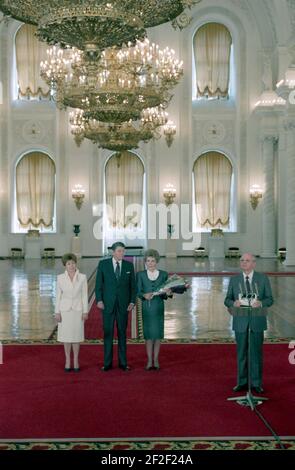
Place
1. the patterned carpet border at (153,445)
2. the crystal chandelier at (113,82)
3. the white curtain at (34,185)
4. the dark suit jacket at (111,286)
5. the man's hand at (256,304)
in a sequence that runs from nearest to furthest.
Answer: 1. the patterned carpet border at (153,445)
2. the man's hand at (256,304)
3. the dark suit jacket at (111,286)
4. the crystal chandelier at (113,82)
5. the white curtain at (34,185)

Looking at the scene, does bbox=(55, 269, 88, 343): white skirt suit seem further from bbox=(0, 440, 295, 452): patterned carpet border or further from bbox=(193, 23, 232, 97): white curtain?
bbox=(193, 23, 232, 97): white curtain

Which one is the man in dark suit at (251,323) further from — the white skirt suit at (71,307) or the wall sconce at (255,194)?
the wall sconce at (255,194)

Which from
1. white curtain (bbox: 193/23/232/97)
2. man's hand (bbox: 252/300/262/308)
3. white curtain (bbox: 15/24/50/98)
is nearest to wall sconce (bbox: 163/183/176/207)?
white curtain (bbox: 193/23/232/97)

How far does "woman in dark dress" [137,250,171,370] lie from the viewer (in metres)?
7.59

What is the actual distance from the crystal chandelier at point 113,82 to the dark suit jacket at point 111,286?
7.28 meters

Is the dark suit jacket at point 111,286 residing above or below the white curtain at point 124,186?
below

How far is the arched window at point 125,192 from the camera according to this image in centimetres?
2766

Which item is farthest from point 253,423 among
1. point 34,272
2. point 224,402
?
point 34,272

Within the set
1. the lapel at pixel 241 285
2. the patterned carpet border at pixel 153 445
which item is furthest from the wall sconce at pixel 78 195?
the patterned carpet border at pixel 153 445

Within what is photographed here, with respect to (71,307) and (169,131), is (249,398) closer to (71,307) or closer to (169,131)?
(71,307)

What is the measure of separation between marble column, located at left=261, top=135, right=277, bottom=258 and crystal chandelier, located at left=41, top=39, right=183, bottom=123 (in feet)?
38.3

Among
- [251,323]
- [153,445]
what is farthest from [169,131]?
[153,445]

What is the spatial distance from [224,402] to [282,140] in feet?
68.4
